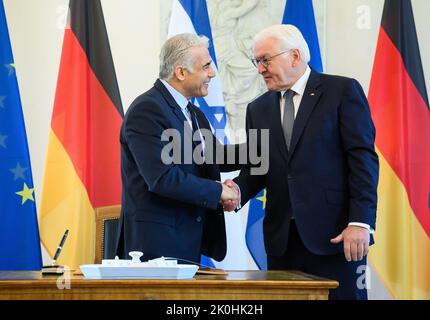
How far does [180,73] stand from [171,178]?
62 cm

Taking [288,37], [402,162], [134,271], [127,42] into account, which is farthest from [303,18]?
[134,271]

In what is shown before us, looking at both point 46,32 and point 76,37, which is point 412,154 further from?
point 46,32

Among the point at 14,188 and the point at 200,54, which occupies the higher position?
the point at 200,54

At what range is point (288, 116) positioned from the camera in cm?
325

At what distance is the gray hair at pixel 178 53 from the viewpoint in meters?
3.26

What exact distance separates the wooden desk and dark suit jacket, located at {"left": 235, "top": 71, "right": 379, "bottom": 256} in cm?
80

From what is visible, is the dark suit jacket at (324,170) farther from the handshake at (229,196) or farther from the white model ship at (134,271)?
the white model ship at (134,271)

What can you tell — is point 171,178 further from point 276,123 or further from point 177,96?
point 276,123

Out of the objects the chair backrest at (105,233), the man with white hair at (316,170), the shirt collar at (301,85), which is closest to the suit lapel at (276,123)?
the man with white hair at (316,170)

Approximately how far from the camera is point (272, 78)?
130 inches

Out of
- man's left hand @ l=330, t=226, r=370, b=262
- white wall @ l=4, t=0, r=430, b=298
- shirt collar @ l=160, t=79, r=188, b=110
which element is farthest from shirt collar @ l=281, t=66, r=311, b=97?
white wall @ l=4, t=0, r=430, b=298

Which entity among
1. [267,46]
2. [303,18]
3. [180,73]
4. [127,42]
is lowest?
[180,73]
